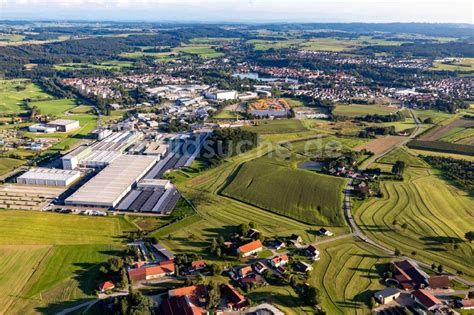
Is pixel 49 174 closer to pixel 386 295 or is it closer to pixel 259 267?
pixel 259 267

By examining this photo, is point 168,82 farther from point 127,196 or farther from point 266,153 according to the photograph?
point 127,196

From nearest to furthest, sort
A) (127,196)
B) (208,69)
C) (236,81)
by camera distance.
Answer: (127,196) → (236,81) → (208,69)

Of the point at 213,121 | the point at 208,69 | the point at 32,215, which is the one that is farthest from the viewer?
the point at 208,69

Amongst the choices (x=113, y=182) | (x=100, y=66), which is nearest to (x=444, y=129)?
(x=113, y=182)

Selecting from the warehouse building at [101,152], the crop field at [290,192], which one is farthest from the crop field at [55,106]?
the crop field at [290,192]

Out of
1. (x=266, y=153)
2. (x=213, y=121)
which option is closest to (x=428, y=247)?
(x=266, y=153)

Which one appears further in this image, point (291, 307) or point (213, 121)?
point (213, 121)

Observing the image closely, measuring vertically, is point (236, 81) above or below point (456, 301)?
above
